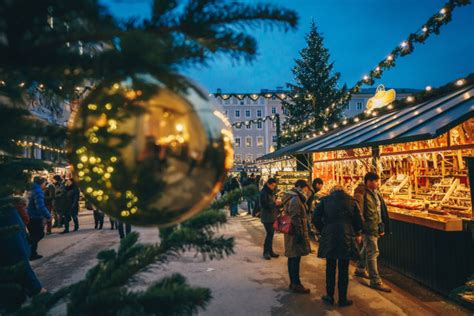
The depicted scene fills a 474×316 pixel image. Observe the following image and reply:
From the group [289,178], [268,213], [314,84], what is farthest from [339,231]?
[314,84]

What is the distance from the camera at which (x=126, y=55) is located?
58 centimetres

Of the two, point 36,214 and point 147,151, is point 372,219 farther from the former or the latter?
point 36,214

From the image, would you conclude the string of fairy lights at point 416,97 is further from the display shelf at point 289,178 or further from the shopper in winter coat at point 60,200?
the shopper in winter coat at point 60,200

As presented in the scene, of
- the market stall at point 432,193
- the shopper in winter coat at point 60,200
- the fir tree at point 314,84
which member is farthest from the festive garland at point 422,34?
the fir tree at point 314,84

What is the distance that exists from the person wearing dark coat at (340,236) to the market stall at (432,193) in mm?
1432

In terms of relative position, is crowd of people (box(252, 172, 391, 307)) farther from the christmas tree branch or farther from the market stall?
the christmas tree branch

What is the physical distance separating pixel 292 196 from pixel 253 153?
5713 cm

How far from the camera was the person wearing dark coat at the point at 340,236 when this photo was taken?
461cm

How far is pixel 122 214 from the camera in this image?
95 centimetres

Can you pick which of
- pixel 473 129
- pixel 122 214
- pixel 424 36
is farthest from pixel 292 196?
Result: pixel 424 36

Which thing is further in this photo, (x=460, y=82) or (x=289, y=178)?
(x=289, y=178)

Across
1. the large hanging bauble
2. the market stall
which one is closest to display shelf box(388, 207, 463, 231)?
the market stall

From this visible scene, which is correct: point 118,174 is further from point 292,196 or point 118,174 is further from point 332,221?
point 292,196

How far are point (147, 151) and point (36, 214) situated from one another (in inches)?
320
